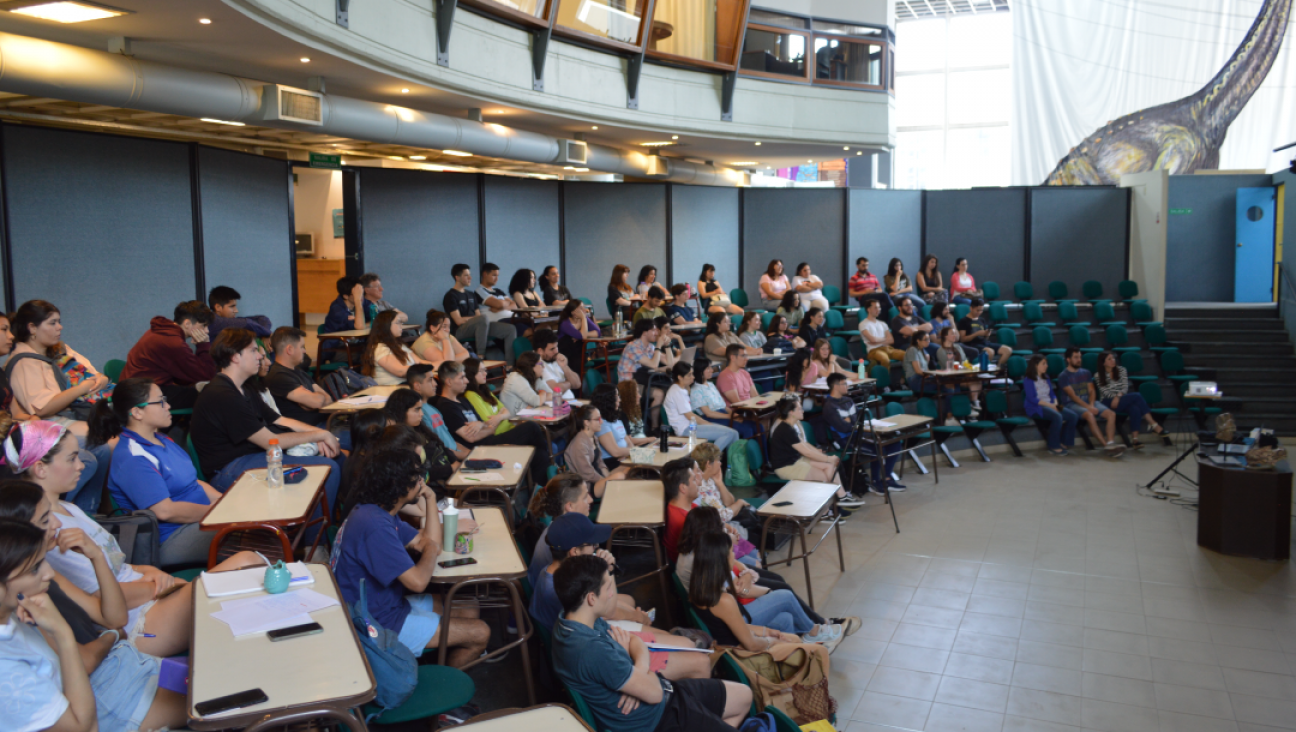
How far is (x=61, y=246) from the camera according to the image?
22.1 ft

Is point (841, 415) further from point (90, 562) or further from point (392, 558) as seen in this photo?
point (90, 562)

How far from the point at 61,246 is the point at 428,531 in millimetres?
4868

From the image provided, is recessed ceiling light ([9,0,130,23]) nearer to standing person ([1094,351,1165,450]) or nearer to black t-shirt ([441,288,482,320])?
black t-shirt ([441,288,482,320])

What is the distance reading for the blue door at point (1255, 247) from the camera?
1459cm

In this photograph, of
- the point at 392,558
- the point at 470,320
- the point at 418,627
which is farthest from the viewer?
the point at 470,320

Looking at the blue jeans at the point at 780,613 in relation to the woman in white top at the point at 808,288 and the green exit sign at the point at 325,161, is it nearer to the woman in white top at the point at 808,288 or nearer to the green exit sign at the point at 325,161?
the green exit sign at the point at 325,161

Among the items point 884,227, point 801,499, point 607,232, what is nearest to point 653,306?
point 607,232

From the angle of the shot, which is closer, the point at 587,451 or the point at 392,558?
the point at 392,558

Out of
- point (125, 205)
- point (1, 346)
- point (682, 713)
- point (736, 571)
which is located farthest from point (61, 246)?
point (682, 713)

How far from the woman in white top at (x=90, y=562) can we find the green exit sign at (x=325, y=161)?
7.52m

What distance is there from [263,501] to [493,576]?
1.28 m

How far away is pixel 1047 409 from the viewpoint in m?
11.0

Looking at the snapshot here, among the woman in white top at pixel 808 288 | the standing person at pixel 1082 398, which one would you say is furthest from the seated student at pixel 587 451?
the standing person at pixel 1082 398

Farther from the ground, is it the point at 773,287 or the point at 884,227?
the point at 884,227
